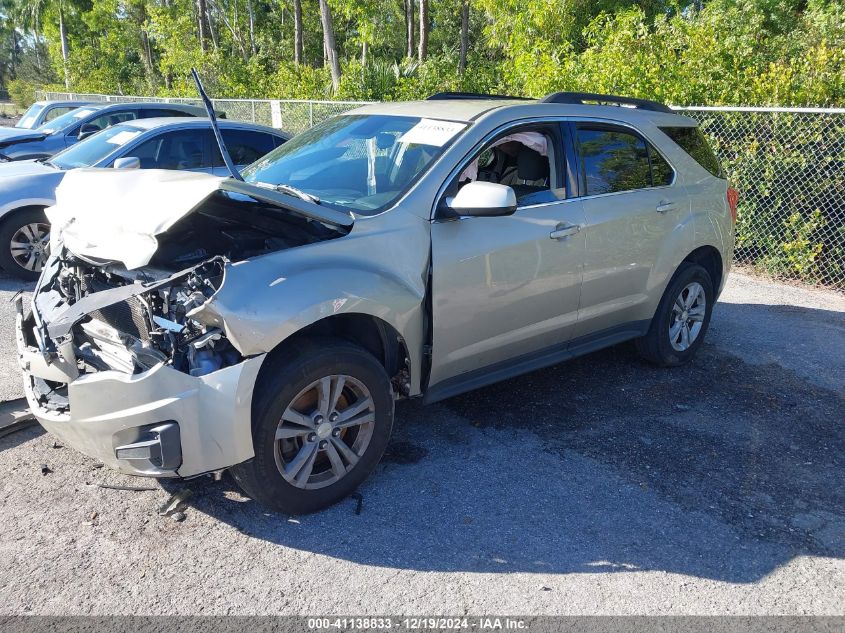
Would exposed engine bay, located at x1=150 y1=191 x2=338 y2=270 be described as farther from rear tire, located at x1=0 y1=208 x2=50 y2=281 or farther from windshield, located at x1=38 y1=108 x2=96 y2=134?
windshield, located at x1=38 y1=108 x2=96 y2=134

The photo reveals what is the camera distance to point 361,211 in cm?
370

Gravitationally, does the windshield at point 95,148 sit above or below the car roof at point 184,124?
below

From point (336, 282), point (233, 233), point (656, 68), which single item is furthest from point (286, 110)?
point (336, 282)

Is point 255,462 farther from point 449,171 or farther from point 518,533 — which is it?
point 449,171

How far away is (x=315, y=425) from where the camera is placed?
11.0ft

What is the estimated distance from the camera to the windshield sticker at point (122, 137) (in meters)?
8.02

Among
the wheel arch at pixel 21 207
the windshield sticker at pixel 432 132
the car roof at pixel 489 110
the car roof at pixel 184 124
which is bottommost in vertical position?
the wheel arch at pixel 21 207

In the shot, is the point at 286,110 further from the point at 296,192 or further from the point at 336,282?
the point at 336,282

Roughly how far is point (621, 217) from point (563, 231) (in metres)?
0.61

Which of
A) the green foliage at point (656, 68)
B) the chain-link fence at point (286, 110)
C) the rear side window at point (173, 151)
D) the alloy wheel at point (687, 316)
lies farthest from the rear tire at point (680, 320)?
the chain-link fence at point (286, 110)

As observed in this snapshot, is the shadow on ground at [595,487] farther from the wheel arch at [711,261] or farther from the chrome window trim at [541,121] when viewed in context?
the chrome window trim at [541,121]

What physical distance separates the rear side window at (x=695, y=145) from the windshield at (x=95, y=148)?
5843 mm

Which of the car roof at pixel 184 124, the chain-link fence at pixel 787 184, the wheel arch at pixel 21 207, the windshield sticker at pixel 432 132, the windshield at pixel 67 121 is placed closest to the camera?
the windshield sticker at pixel 432 132

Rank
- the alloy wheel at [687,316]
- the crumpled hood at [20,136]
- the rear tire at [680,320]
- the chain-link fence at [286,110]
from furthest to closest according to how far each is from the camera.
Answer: the chain-link fence at [286,110]
the crumpled hood at [20,136]
the alloy wheel at [687,316]
the rear tire at [680,320]
